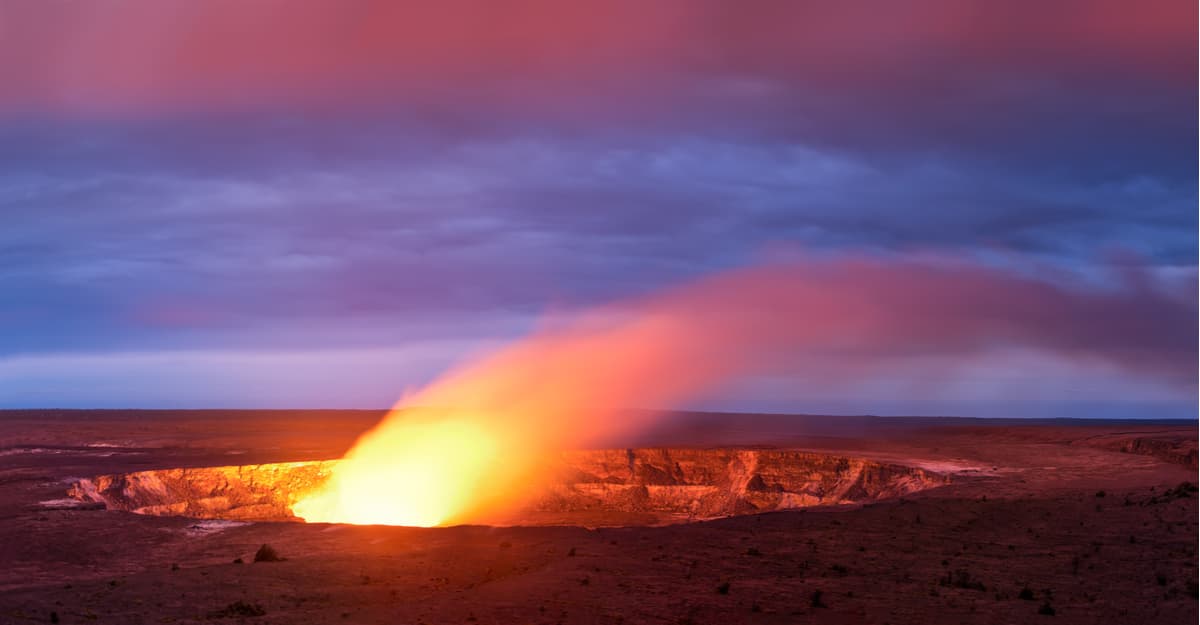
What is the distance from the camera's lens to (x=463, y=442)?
273 ft

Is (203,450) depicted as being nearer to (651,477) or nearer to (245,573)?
(651,477)

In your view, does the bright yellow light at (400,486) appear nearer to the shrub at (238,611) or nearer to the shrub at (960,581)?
the shrub at (238,611)

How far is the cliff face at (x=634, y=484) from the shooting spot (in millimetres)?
49156

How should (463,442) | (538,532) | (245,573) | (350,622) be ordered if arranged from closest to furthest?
1. (350,622)
2. (245,573)
3. (538,532)
4. (463,442)

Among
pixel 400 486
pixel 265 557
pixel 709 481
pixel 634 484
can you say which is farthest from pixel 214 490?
pixel 709 481

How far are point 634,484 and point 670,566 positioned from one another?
3760cm

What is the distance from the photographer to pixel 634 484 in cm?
6188

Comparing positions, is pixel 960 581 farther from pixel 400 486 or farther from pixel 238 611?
pixel 400 486

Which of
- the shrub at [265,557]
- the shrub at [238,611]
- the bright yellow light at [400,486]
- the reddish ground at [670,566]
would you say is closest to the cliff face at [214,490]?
the bright yellow light at [400,486]

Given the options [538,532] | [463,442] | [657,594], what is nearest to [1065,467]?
[538,532]

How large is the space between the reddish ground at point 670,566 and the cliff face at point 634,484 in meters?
6.70

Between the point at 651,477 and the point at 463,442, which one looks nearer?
the point at 651,477

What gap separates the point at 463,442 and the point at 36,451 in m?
31.5

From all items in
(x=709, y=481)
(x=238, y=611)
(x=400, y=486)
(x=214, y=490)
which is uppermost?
(x=238, y=611)
